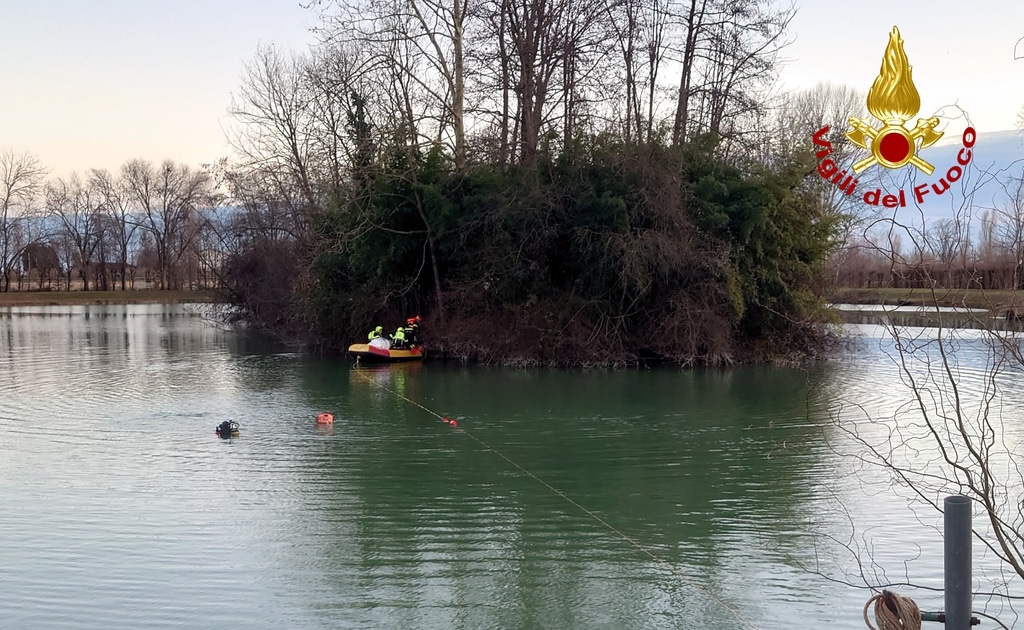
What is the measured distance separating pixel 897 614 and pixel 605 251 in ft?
52.8

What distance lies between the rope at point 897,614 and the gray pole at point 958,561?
204 millimetres

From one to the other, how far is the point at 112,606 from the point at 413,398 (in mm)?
9360

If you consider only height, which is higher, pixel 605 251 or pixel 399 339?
pixel 605 251

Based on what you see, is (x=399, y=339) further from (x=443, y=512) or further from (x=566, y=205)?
(x=443, y=512)

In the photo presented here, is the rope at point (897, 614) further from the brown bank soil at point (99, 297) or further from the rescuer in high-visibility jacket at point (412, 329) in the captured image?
the brown bank soil at point (99, 297)

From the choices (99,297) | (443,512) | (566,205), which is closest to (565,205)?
(566,205)

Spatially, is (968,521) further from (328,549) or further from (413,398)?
(413,398)

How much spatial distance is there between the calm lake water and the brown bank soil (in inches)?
1710

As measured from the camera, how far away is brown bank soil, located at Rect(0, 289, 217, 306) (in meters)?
54.4

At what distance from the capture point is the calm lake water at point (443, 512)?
18.3ft

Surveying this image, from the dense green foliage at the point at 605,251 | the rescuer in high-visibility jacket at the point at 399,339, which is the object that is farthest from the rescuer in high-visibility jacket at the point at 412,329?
the dense green foliage at the point at 605,251

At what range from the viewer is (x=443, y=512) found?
7.71m

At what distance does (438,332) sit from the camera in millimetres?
21188

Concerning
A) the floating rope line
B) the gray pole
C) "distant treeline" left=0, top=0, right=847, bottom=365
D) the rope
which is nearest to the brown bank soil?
"distant treeline" left=0, top=0, right=847, bottom=365
